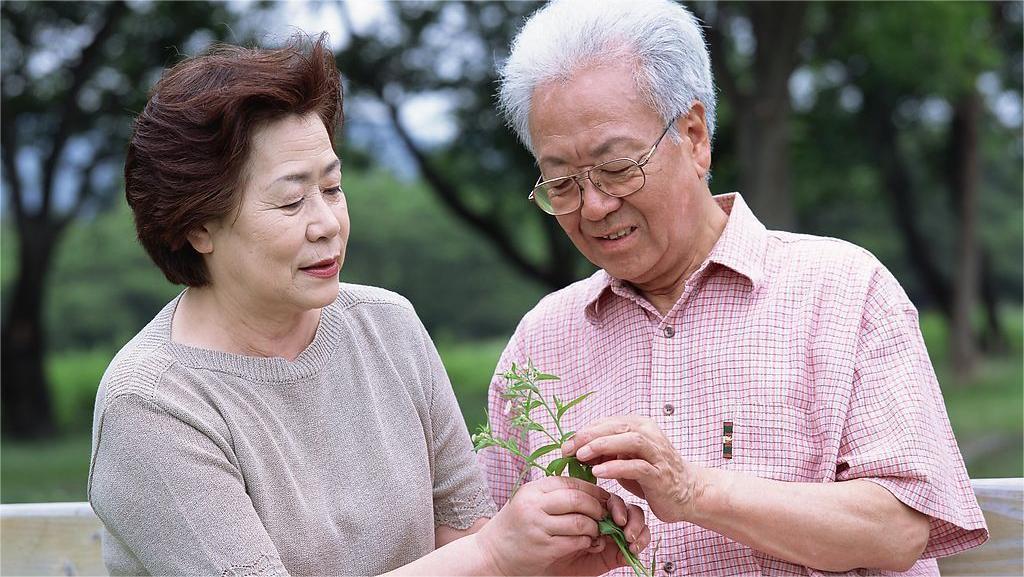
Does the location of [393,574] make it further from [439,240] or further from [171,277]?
[439,240]

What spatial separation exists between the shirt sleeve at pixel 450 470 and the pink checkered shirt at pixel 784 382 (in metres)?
0.19

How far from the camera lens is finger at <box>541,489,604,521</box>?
7.08 ft

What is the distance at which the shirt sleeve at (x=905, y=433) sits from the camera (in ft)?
7.49

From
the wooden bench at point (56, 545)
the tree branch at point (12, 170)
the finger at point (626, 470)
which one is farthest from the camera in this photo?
the tree branch at point (12, 170)

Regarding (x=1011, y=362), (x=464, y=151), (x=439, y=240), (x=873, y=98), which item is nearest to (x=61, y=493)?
(x=464, y=151)

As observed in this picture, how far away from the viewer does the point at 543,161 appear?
256 centimetres

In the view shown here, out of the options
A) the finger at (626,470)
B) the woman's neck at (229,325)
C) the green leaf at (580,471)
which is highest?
the woman's neck at (229,325)

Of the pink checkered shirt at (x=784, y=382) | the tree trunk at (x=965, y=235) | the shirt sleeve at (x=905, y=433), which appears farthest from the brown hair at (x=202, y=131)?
the tree trunk at (x=965, y=235)

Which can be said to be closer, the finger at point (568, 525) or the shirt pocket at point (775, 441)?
the finger at point (568, 525)

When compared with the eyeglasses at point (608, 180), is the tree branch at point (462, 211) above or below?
below

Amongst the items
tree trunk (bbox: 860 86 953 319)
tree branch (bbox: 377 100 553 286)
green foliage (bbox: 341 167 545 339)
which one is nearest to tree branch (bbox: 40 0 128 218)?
tree branch (bbox: 377 100 553 286)

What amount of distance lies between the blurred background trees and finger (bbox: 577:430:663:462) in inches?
266

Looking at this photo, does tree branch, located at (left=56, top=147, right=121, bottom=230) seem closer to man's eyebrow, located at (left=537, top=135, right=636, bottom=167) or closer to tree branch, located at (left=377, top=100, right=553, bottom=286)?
tree branch, located at (left=377, top=100, right=553, bottom=286)

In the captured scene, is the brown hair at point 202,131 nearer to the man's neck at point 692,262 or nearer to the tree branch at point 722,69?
the man's neck at point 692,262
